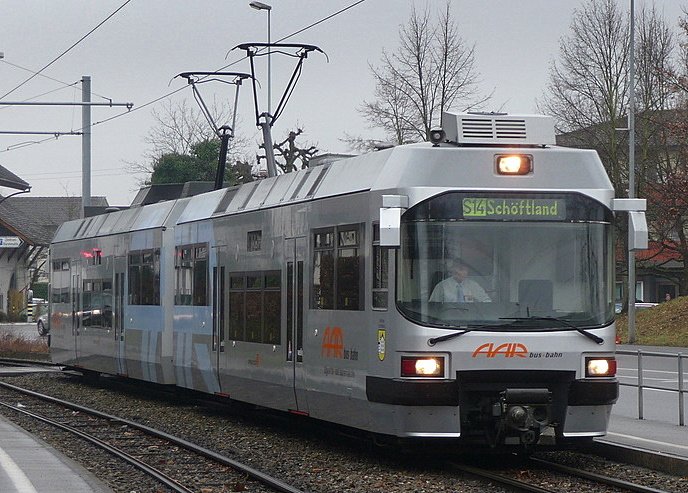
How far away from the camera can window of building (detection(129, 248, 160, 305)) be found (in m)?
23.2

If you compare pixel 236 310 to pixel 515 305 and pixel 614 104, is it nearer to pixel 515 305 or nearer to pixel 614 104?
pixel 515 305

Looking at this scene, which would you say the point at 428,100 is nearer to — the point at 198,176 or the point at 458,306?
the point at 198,176

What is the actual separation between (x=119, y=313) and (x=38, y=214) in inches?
4126

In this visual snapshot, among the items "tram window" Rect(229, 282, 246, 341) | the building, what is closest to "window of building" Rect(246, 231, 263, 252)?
"tram window" Rect(229, 282, 246, 341)

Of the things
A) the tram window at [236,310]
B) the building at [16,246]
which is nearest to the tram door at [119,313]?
the tram window at [236,310]

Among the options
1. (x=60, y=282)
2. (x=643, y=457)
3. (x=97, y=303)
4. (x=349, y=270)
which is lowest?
(x=643, y=457)

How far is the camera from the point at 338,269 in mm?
14797

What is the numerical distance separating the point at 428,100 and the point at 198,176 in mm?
19105

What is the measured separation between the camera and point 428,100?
51.0 meters

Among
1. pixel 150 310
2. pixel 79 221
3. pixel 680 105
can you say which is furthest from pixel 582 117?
pixel 150 310

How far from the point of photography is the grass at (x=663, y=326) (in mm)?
42287

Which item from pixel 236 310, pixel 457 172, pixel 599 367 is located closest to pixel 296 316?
pixel 236 310

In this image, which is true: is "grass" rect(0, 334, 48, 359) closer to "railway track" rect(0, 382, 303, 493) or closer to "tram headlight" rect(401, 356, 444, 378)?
"railway track" rect(0, 382, 303, 493)

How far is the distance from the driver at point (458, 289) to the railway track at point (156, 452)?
2.22 m
